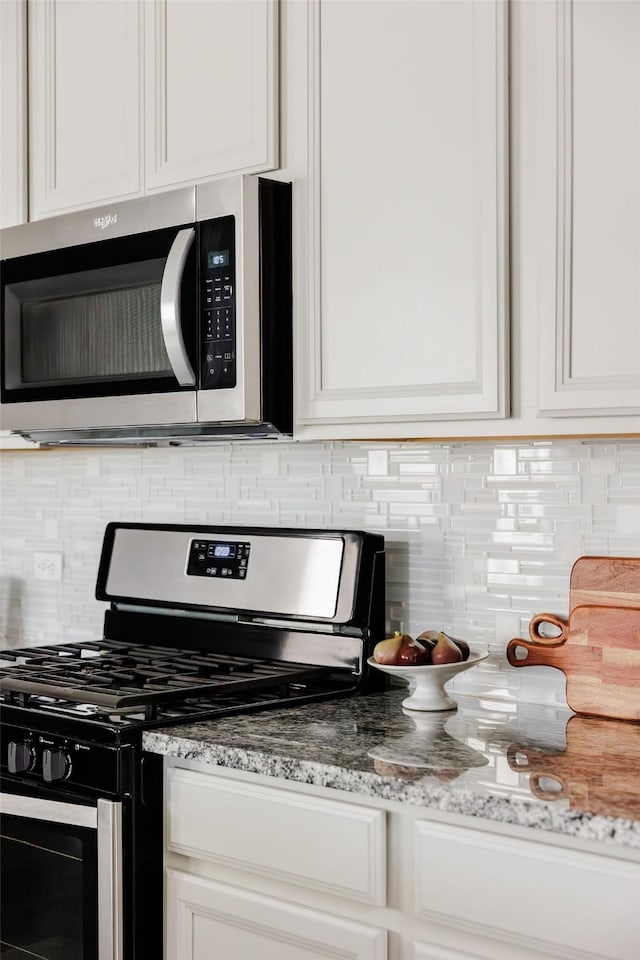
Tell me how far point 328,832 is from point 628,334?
84 cm

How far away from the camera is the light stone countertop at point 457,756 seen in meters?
1.35

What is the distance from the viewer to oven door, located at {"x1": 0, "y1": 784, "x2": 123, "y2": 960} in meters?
1.69

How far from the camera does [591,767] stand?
59.6 inches

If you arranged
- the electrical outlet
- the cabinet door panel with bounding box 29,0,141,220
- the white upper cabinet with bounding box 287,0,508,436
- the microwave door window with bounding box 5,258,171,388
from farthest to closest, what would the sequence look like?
the electrical outlet, the cabinet door panel with bounding box 29,0,141,220, the microwave door window with bounding box 5,258,171,388, the white upper cabinet with bounding box 287,0,508,436

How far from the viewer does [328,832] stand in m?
1.53

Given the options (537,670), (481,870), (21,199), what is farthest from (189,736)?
(21,199)

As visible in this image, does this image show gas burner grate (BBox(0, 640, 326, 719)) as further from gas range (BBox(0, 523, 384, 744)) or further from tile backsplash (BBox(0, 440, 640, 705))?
tile backsplash (BBox(0, 440, 640, 705))

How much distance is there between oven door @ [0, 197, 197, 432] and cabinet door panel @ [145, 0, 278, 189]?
6.4 inches

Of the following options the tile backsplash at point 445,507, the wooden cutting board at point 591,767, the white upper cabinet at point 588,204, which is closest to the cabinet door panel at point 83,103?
the tile backsplash at point 445,507

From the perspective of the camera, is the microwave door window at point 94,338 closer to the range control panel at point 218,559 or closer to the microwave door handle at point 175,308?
the microwave door handle at point 175,308

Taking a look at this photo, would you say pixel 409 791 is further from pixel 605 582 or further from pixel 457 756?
pixel 605 582

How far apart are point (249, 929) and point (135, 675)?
545 mm

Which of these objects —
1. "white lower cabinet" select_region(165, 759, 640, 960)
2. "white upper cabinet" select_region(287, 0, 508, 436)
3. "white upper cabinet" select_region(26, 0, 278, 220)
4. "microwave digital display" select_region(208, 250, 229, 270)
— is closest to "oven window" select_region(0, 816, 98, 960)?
"white lower cabinet" select_region(165, 759, 640, 960)

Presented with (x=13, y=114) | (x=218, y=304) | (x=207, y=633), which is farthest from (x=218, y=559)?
(x=13, y=114)
